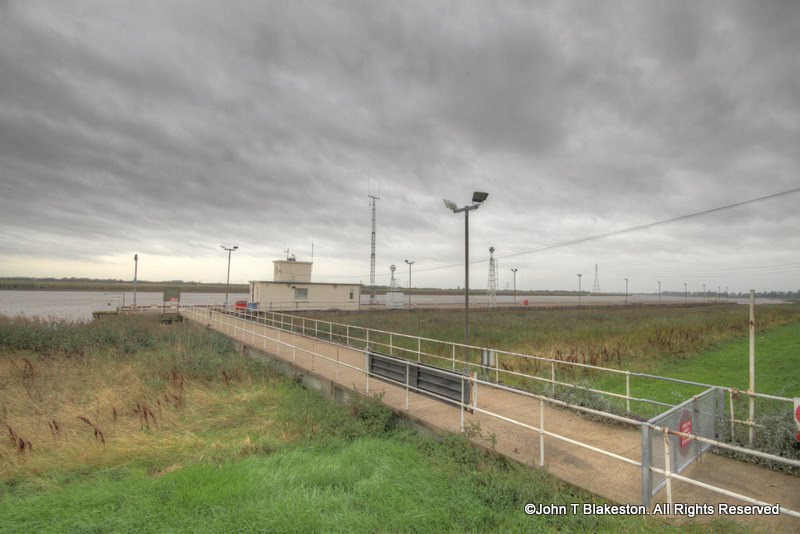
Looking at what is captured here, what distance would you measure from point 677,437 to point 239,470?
5743 mm

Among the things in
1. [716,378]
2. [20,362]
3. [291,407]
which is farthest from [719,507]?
[20,362]

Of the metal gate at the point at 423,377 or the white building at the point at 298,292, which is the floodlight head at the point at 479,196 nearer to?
the metal gate at the point at 423,377

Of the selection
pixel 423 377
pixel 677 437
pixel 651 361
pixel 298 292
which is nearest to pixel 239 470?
pixel 423 377

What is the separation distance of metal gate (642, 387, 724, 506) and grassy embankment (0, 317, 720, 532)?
0.53 metres

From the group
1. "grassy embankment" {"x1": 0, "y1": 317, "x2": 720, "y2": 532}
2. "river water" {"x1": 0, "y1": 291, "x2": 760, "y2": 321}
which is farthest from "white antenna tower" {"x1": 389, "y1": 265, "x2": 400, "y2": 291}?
"grassy embankment" {"x1": 0, "y1": 317, "x2": 720, "y2": 532}

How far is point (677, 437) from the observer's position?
181 inches

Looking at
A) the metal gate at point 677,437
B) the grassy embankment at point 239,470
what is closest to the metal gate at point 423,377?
the grassy embankment at point 239,470

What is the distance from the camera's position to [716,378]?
467 inches

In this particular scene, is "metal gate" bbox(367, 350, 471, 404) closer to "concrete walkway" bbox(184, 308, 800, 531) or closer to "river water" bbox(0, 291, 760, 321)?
"concrete walkway" bbox(184, 308, 800, 531)

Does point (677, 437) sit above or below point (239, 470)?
above

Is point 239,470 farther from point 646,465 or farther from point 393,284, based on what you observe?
point 393,284

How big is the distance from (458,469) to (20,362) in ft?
52.3

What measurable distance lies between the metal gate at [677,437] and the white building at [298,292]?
33150mm

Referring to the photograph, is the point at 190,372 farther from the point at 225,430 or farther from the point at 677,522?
the point at 677,522
